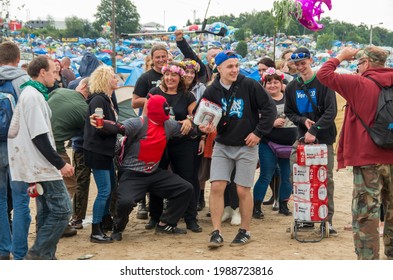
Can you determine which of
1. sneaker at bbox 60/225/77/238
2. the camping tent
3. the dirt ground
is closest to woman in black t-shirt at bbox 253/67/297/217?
the dirt ground

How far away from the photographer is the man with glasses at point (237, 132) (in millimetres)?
6645

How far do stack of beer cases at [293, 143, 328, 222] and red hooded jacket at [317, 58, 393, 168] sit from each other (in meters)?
1.40

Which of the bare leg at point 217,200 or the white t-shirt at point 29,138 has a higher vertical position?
the white t-shirt at point 29,138

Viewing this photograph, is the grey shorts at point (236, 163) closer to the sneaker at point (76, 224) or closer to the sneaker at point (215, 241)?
the sneaker at point (215, 241)

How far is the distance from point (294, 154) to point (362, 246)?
6.78ft

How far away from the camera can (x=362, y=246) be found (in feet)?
17.7

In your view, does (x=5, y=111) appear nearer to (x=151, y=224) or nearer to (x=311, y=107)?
(x=151, y=224)

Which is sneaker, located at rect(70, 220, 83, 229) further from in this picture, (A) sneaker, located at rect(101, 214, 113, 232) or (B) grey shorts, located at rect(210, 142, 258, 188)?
(B) grey shorts, located at rect(210, 142, 258, 188)

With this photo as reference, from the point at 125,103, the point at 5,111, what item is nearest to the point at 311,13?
the point at 5,111

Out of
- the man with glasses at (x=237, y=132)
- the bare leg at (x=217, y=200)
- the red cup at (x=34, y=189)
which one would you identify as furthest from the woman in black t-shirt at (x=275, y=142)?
the red cup at (x=34, y=189)

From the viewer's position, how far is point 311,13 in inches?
293

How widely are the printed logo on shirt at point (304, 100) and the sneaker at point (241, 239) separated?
62.5 inches

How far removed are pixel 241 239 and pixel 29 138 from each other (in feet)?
8.41
